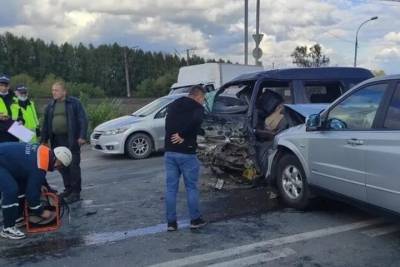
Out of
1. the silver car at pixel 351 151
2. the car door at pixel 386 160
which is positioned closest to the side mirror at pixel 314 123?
the silver car at pixel 351 151

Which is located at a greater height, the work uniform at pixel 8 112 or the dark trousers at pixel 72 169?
the work uniform at pixel 8 112

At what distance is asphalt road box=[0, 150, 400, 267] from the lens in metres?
5.11

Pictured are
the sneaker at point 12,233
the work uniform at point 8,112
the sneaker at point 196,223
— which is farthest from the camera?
the work uniform at point 8,112

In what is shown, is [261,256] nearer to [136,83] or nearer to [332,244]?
[332,244]

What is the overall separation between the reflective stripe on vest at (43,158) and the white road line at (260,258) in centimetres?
215

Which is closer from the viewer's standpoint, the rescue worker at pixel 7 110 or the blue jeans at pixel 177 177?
the blue jeans at pixel 177 177

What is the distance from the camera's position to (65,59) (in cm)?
9350

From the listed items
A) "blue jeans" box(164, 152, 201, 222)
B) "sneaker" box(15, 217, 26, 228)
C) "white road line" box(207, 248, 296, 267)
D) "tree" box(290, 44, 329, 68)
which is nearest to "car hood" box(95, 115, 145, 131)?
"sneaker" box(15, 217, 26, 228)

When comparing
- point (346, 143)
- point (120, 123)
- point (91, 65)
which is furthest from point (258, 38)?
point (91, 65)

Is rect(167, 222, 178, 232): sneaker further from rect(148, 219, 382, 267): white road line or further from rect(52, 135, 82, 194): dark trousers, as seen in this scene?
rect(52, 135, 82, 194): dark trousers

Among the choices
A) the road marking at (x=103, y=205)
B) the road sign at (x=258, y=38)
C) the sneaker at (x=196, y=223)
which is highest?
the road sign at (x=258, y=38)

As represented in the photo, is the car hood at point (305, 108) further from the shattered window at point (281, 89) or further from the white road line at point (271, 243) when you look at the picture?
the white road line at point (271, 243)

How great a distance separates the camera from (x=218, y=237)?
581 centimetres

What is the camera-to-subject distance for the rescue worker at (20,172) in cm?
582
